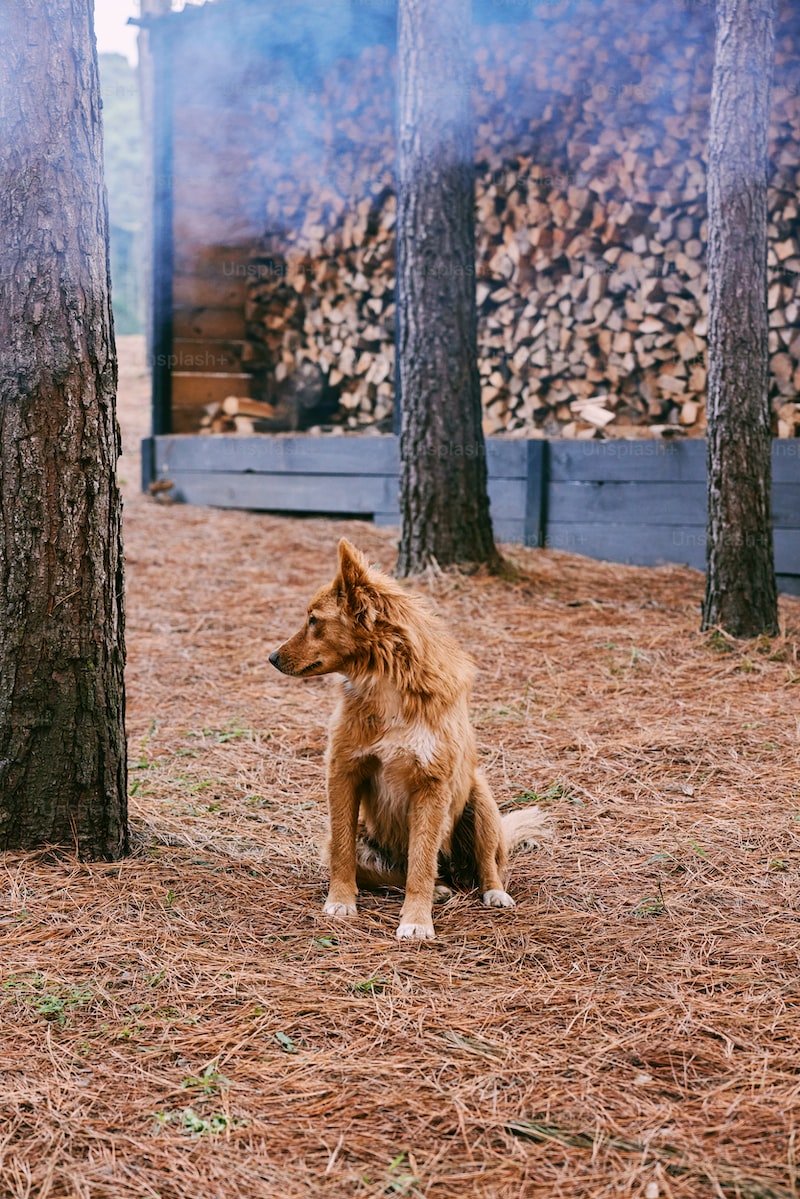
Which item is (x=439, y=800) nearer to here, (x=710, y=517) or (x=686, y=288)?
(x=710, y=517)

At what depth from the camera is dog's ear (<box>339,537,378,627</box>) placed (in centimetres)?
339

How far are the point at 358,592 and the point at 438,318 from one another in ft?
13.6

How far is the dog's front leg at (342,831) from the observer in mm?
3328

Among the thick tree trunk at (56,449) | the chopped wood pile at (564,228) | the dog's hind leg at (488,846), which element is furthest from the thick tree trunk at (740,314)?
the thick tree trunk at (56,449)

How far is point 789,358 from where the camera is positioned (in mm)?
8344

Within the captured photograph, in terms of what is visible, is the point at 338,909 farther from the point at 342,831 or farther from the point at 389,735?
the point at 389,735

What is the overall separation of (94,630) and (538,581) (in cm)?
455

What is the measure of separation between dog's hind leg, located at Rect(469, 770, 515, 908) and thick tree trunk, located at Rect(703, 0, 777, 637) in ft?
9.77

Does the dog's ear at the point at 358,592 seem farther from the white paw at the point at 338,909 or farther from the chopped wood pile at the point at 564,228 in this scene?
the chopped wood pile at the point at 564,228

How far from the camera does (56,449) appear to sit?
3.26 m

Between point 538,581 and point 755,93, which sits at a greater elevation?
point 755,93

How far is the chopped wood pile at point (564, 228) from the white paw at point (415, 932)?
6129 mm

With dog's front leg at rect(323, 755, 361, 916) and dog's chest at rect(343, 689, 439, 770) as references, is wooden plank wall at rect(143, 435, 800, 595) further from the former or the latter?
dog's front leg at rect(323, 755, 361, 916)

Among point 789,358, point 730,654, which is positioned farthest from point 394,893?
point 789,358
